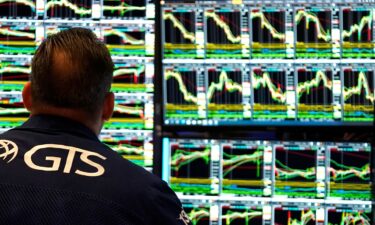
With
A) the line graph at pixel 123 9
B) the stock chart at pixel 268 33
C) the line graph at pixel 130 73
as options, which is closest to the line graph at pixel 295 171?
the stock chart at pixel 268 33

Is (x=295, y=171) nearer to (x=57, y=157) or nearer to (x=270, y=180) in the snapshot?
(x=270, y=180)

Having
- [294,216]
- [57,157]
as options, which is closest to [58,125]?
[57,157]

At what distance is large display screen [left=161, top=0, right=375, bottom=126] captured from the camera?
2.46 meters

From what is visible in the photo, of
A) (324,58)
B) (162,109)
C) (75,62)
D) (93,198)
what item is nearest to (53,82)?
(75,62)

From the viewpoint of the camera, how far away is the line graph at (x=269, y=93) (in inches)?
97.7

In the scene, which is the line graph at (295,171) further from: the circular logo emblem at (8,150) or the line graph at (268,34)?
the circular logo emblem at (8,150)

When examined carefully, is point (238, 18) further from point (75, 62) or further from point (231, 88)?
point (75, 62)

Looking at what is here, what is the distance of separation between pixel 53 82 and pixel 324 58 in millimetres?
1263

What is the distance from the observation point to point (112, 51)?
100 inches

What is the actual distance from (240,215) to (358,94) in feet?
2.12

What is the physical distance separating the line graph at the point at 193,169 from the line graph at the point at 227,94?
0.15 meters

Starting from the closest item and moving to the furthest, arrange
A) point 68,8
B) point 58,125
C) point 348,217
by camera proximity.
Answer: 1. point 58,125
2. point 348,217
3. point 68,8

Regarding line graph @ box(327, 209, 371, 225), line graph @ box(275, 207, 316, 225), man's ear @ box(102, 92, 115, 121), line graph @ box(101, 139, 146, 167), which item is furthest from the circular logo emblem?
line graph @ box(327, 209, 371, 225)

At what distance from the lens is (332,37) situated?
2.47 meters
